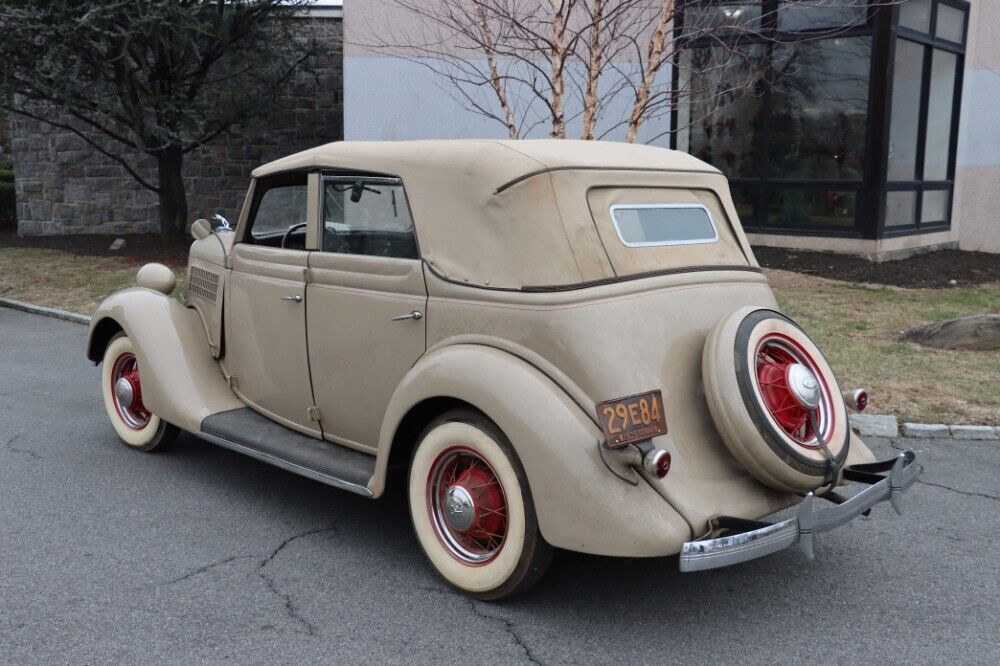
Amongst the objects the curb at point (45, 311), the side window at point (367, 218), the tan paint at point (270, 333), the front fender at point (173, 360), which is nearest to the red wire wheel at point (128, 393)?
the front fender at point (173, 360)

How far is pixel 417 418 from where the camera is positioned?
A: 12.5ft

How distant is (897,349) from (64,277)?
428 inches

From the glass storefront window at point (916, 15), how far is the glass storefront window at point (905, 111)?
0.24 meters

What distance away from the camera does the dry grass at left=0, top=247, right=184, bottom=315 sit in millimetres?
11523

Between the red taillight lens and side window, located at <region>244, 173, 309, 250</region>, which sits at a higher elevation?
side window, located at <region>244, 173, 309, 250</region>

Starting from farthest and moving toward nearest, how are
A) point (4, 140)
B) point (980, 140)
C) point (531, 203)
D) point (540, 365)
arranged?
point (4, 140), point (980, 140), point (531, 203), point (540, 365)

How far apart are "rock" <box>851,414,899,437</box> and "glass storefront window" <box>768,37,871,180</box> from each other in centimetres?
804

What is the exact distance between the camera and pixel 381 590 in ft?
12.0

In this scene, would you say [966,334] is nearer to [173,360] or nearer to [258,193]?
[258,193]

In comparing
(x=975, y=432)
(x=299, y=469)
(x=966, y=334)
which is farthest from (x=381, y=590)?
(x=966, y=334)

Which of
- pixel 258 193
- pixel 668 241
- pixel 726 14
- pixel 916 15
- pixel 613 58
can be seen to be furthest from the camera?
pixel 916 15

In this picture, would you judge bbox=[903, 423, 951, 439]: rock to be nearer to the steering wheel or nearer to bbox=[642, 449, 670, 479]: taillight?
bbox=[642, 449, 670, 479]: taillight

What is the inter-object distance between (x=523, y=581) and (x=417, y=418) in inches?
32.4

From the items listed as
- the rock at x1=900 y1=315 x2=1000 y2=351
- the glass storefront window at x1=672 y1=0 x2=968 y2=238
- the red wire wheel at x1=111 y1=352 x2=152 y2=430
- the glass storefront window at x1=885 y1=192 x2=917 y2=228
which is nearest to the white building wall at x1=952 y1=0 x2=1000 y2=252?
the glass storefront window at x1=672 y1=0 x2=968 y2=238
